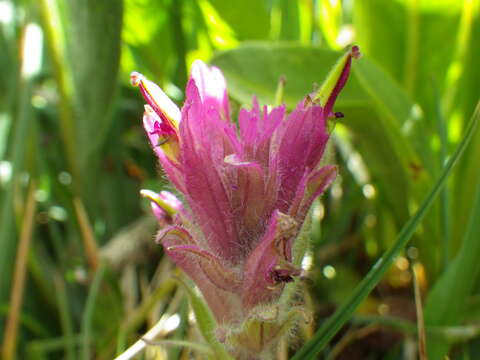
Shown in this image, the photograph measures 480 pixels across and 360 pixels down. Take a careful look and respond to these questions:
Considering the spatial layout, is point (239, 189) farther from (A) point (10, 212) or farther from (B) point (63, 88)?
(B) point (63, 88)

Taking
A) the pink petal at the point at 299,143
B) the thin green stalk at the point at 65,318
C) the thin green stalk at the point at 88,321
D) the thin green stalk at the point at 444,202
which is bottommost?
the thin green stalk at the point at 65,318

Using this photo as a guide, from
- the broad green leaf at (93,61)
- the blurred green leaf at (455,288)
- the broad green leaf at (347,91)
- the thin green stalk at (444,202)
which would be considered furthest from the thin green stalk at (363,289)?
the broad green leaf at (93,61)

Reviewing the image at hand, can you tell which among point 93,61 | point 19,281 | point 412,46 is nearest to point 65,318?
point 19,281

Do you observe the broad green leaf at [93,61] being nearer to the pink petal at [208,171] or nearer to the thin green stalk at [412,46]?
the pink petal at [208,171]

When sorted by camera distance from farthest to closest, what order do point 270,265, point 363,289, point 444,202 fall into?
point 444,202
point 363,289
point 270,265

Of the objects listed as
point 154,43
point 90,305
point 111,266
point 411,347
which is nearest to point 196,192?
point 90,305
